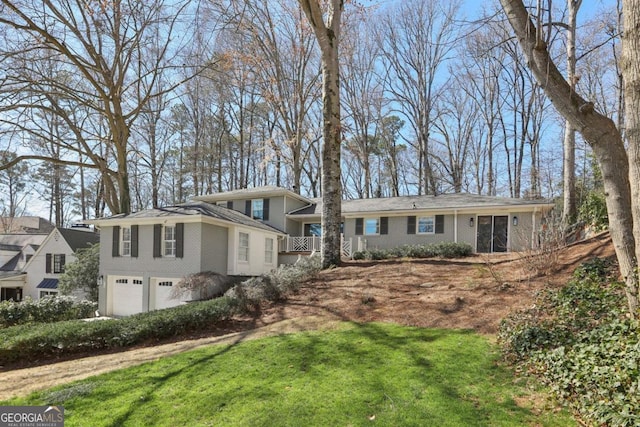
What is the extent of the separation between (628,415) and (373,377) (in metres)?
2.25

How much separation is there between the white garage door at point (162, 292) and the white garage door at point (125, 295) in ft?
2.31

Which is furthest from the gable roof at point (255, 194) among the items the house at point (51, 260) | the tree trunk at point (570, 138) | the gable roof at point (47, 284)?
the tree trunk at point (570, 138)

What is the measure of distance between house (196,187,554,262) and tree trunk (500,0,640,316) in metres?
11.3

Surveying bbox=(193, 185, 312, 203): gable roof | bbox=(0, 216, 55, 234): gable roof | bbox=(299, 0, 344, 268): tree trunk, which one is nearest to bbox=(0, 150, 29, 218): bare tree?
bbox=(0, 216, 55, 234): gable roof

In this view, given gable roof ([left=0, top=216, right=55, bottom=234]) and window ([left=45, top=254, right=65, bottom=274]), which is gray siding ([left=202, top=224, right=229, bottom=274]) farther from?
gable roof ([left=0, top=216, right=55, bottom=234])

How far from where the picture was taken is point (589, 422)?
3.03m

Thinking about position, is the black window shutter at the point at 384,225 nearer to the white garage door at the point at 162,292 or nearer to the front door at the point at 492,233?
the front door at the point at 492,233

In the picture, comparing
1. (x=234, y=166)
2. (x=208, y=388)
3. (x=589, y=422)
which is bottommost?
(x=208, y=388)

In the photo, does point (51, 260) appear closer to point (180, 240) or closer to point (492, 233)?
point (180, 240)

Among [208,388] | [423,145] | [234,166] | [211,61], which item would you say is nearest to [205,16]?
[211,61]

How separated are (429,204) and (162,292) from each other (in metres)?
12.7

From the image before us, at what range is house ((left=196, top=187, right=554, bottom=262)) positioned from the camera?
54.9 ft

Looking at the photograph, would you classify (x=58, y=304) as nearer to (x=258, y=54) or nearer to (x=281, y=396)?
(x=281, y=396)

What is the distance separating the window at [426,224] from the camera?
59.7 feet
